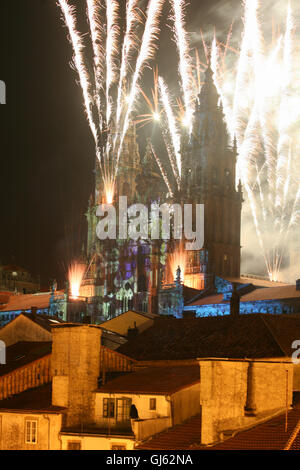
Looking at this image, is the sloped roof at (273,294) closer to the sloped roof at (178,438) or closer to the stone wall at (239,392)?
the stone wall at (239,392)

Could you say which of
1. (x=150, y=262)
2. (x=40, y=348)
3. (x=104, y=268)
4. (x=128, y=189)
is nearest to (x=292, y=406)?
(x=40, y=348)

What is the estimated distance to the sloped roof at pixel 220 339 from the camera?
39.5 meters

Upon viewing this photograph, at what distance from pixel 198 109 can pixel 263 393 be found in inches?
2573

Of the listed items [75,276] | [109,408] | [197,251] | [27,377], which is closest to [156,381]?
[109,408]

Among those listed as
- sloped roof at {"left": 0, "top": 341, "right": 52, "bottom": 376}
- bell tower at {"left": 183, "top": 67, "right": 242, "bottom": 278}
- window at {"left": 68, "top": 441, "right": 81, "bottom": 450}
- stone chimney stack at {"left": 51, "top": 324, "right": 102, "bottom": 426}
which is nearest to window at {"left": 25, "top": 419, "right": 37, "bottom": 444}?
stone chimney stack at {"left": 51, "top": 324, "right": 102, "bottom": 426}

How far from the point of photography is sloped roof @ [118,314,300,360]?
1556 inches

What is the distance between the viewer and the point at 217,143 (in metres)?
93.0

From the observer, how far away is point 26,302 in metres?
101

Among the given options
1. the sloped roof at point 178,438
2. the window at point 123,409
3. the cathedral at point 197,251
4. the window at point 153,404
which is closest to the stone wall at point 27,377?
the window at point 123,409

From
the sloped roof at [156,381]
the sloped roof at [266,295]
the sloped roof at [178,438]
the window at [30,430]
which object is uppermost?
the sloped roof at [266,295]

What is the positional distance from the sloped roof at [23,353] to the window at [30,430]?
22.4 feet

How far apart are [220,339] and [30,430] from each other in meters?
12.4

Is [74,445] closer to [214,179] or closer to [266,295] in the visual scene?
[266,295]

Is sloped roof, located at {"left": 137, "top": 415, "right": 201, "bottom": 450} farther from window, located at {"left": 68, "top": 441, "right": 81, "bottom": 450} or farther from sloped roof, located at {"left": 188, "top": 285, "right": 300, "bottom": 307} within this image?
sloped roof, located at {"left": 188, "top": 285, "right": 300, "bottom": 307}
